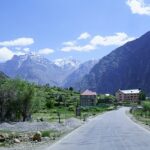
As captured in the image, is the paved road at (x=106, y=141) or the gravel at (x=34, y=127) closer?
the paved road at (x=106, y=141)

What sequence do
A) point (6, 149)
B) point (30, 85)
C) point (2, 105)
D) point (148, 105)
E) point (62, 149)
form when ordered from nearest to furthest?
1. point (62, 149)
2. point (6, 149)
3. point (2, 105)
4. point (30, 85)
5. point (148, 105)

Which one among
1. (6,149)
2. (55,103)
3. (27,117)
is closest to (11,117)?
(27,117)

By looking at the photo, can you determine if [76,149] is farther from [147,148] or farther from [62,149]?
[147,148]

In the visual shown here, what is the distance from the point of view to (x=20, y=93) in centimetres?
8175

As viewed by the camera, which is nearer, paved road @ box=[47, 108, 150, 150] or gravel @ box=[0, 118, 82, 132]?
paved road @ box=[47, 108, 150, 150]

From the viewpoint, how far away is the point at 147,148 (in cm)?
2459

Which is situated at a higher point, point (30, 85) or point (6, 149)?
point (30, 85)

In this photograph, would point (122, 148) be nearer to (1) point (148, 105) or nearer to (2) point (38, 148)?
(2) point (38, 148)

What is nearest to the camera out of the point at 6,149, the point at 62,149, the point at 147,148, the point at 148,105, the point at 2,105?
the point at 147,148

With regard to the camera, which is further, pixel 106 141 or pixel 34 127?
pixel 34 127

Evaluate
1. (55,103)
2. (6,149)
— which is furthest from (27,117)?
(55,103)

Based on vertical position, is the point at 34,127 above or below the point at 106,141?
above

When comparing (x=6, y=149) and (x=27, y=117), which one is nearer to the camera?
(x=6, y=149)

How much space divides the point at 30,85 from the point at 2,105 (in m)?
7.40
